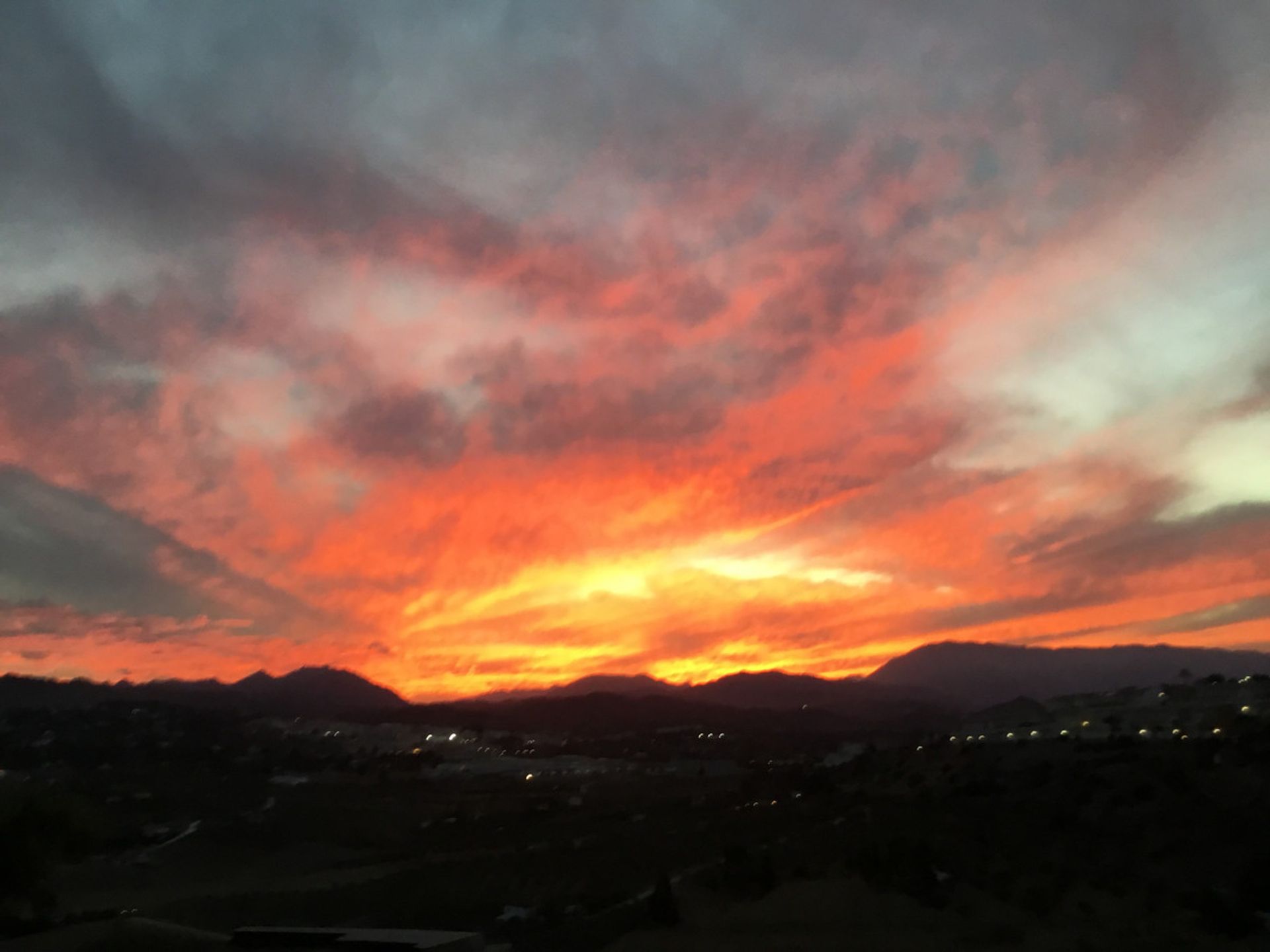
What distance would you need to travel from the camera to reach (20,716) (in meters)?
124

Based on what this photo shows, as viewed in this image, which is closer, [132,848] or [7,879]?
[7,879]

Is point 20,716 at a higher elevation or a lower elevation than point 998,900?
higher

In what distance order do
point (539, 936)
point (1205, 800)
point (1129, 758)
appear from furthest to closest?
point (1129, 758)
point (1205, 800)
point (539, 936)

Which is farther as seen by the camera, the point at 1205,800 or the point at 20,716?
the point at 20,716

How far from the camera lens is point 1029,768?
150ft

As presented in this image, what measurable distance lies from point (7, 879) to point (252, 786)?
5538cm

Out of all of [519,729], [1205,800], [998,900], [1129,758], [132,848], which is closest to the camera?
[998,900]

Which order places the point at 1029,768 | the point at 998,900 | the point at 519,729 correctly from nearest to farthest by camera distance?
the point at 998,900, the point at 1029,768, the point at 519,729

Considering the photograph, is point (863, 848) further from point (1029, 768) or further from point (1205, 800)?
point (1029, 768)

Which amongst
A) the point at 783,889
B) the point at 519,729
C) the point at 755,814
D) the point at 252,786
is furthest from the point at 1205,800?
the point at 519,729

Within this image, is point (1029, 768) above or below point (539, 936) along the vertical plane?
above

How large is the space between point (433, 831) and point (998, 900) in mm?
43192

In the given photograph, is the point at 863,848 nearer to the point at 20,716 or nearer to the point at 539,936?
the point at 539,936

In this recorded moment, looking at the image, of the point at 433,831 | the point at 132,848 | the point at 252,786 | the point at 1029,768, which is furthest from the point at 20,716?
the point at 1029,768
